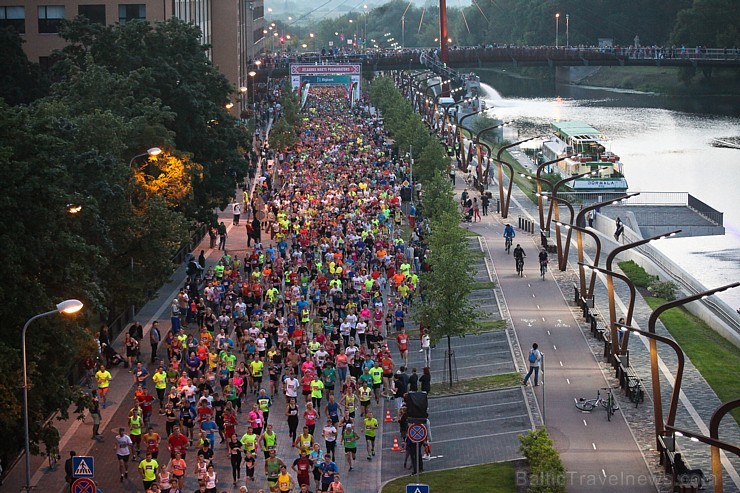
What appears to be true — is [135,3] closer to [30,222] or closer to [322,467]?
[30,222]

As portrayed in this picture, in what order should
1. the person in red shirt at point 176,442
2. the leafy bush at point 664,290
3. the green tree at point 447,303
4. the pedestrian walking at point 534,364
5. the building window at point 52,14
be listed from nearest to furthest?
1. the person in red shirt at point 176,442
2. the pedestrian walking at point 534,364
3. the green tree at point 447,303
4. the leafy bush at point 664,290
5. the building window at point 52,14

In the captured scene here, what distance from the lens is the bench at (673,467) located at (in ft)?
111

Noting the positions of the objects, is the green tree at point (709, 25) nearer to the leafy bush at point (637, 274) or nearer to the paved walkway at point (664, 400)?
the leafy bush at point (637, 274)

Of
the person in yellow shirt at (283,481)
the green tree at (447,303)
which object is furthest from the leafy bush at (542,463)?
the green tree at (447,303)

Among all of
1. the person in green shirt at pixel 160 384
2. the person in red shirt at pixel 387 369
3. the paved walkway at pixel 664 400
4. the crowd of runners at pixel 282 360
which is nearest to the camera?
the crowd of runners at pixel 282 360

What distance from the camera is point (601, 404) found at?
138 ft

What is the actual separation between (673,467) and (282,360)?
48.3ft

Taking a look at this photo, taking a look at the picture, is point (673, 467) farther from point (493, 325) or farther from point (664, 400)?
point (493, 325)

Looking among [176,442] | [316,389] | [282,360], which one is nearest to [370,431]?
[316,389]

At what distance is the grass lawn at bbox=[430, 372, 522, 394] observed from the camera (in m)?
44.7

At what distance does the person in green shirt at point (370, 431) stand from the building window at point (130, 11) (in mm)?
63535

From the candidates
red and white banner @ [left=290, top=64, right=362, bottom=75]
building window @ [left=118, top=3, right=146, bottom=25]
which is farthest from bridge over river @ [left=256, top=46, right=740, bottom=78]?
building window @ [left=118, top=3, right=146, bottom=25]

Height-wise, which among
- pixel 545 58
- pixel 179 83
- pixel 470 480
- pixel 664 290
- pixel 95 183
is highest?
pixel 179 83

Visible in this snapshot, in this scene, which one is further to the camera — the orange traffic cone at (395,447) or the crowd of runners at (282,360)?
the orange traffic cone at (395,447)
